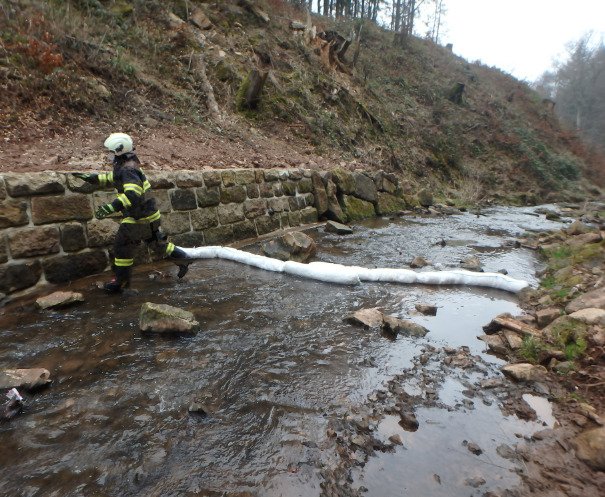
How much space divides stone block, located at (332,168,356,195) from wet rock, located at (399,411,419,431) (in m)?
8.29

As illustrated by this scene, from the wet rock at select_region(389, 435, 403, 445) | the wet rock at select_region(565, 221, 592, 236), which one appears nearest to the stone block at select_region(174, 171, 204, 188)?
the wet rock at select_region(389, 435, 403, 445)

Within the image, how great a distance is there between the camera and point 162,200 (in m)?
5.87

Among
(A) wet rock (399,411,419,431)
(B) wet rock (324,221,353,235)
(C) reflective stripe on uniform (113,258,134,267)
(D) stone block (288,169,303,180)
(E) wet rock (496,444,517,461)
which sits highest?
(D) stone block (288,169,303,180)

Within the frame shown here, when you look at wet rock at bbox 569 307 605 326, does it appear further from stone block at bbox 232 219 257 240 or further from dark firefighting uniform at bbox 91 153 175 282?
stone block at bbox 232 219 257 240

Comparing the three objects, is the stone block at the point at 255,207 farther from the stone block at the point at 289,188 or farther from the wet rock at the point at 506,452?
the wet rock at the point at 506,452

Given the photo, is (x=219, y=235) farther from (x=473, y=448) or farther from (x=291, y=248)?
(x=473, y=448)

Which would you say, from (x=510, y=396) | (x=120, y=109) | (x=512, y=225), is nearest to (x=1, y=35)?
(x=120, y=109)

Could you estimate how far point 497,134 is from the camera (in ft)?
74.2

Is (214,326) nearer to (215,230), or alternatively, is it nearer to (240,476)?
(240,476)

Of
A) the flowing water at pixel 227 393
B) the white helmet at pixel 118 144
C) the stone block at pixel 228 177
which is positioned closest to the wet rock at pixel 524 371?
the flowing water at pixel 227 393

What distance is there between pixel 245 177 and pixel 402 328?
4780mm

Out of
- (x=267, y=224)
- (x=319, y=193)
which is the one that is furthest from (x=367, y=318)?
(x=319, y=193)

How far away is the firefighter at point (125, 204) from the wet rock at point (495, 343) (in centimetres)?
386

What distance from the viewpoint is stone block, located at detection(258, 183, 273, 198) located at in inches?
308
